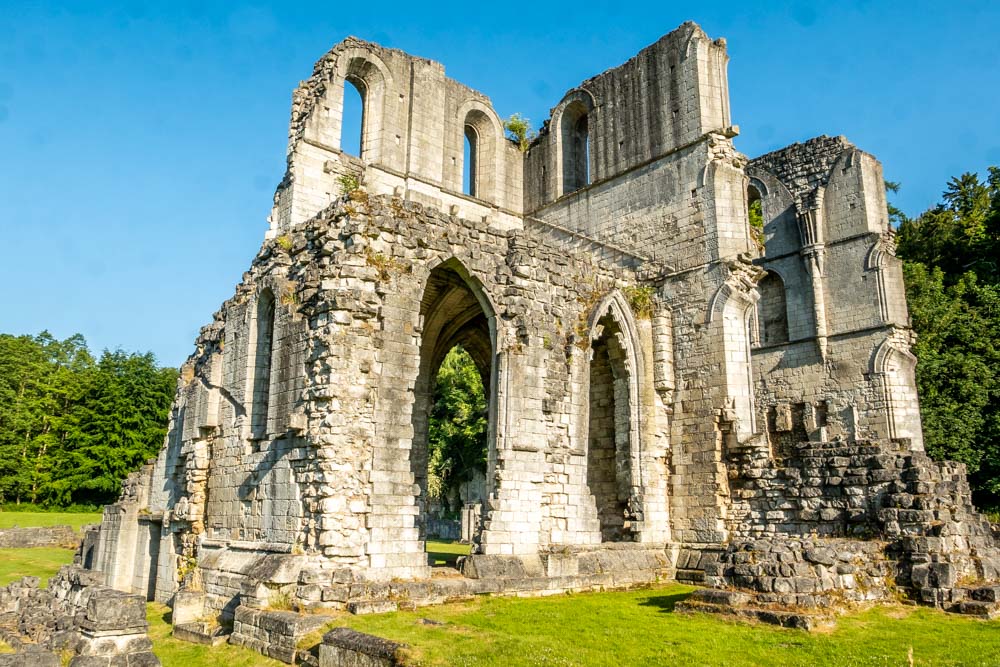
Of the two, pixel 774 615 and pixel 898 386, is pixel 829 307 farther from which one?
pixel 774 615

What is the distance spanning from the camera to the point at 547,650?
7730 mm

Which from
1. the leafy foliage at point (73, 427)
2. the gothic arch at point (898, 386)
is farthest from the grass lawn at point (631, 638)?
the leafy foliage at point (73, 427)

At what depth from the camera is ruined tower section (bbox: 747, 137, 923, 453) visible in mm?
22172

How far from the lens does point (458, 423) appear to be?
31.7m

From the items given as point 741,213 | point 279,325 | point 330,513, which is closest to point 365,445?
point 330,513

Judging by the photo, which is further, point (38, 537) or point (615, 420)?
point (38, 537)

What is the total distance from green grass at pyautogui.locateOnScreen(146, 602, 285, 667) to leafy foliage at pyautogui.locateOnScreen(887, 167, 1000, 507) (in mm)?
21288

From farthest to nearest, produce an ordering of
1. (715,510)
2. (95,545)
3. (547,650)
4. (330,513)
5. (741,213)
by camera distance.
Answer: (95,545), (741,213), (715,510), (330,513), (547,650)

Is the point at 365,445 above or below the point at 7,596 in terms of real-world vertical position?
above

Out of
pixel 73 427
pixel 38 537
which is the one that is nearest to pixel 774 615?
pixel 38 537

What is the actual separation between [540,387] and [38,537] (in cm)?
2131

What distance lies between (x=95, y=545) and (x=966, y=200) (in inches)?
1332

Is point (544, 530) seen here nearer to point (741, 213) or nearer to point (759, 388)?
point (741, 213)

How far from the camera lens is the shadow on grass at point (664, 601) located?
10.8m
